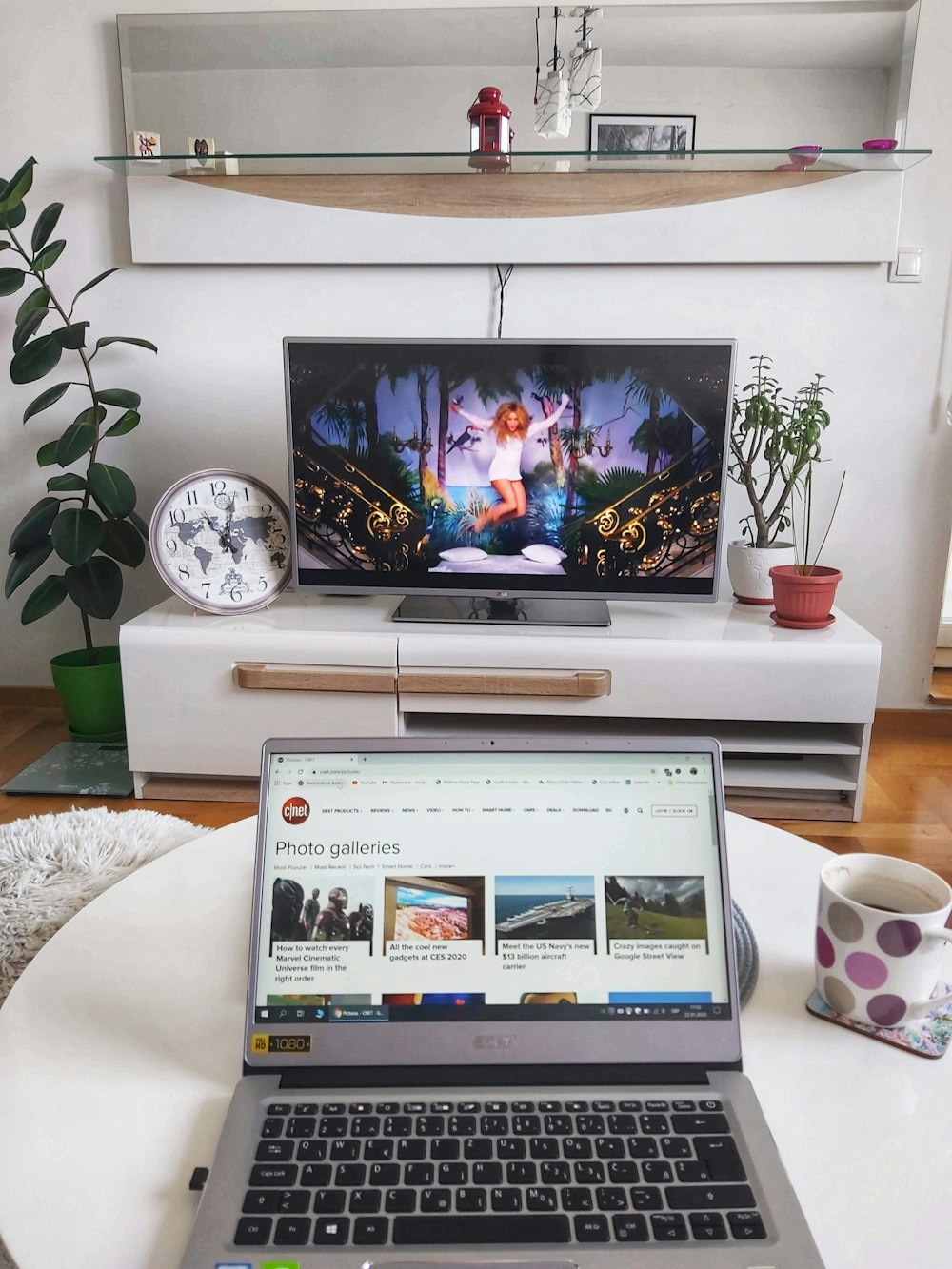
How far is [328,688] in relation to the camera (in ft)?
7.63

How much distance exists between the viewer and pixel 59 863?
1843 mm

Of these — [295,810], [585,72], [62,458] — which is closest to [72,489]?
[62,458]

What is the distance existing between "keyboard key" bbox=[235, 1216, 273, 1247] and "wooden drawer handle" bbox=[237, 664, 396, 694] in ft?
5.64

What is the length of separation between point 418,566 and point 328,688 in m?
0.37

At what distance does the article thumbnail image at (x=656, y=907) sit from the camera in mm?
774

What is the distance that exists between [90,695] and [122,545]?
0.43 meters

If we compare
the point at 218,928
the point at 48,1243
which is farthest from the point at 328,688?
the point at 48,1243

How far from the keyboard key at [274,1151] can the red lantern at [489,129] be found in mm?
2305

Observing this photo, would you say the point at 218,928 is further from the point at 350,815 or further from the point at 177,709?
the point at 177,709

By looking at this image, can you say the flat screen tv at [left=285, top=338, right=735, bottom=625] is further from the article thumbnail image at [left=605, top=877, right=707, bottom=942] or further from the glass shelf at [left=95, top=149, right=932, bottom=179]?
the article thumbnail image at [left=605, top=877, right=707, bottom=942]

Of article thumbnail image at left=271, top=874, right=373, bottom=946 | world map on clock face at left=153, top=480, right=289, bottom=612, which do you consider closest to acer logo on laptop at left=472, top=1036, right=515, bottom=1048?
article thumbnail image at left=271, top=874, right=373, bottom=946

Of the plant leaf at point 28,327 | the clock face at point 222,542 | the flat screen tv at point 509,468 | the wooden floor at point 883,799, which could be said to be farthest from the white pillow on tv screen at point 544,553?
the plant leaf at point 28,327

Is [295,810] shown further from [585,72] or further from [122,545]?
[585,72]

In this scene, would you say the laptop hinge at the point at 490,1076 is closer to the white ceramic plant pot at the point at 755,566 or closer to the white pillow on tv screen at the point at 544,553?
the white pillow on tv screen at the point at 544,553
